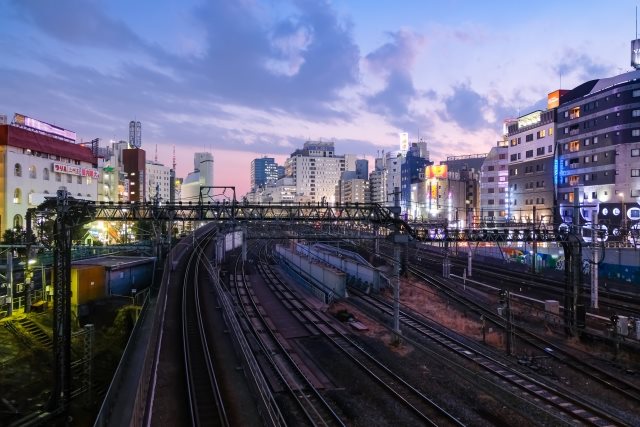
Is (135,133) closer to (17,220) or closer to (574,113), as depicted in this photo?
(17,220)

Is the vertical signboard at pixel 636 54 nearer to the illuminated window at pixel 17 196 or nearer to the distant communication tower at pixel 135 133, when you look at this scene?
the illuminated window at pixel 17 196

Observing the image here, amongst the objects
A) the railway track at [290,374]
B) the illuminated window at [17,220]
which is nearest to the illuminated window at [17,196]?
the illuminated window at [17,220]

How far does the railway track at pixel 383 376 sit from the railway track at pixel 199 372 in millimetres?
5493

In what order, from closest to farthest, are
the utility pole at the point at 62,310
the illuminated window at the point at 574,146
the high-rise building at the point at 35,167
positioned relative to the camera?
the utility pole at the point at 62,310 → the high-rise building at the point at 35,167 → the illuminated window at the point at 574,146

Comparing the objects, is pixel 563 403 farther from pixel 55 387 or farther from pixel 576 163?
pixel 576 163

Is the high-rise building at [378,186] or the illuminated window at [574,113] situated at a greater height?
the illuminated window at [574,113]

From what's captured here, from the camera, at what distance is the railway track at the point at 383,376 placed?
1356cm

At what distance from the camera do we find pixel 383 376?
1697cm

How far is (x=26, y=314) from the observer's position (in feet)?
86.8

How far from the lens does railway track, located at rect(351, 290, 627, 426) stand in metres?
13.2

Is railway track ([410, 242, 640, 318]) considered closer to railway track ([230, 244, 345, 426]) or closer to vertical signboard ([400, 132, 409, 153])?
railway track ([230, 244, 345, 426])

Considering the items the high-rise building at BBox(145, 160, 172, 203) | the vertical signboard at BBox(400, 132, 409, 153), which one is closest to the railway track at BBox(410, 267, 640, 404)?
the vertical signboard at BBox(400, 132, 409, 153)

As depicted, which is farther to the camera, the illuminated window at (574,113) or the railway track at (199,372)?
the illuminated window at (574,113)

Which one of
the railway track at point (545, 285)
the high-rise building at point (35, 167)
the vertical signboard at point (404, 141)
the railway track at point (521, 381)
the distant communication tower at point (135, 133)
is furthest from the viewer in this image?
the distant communication tower at point (135, 133)
